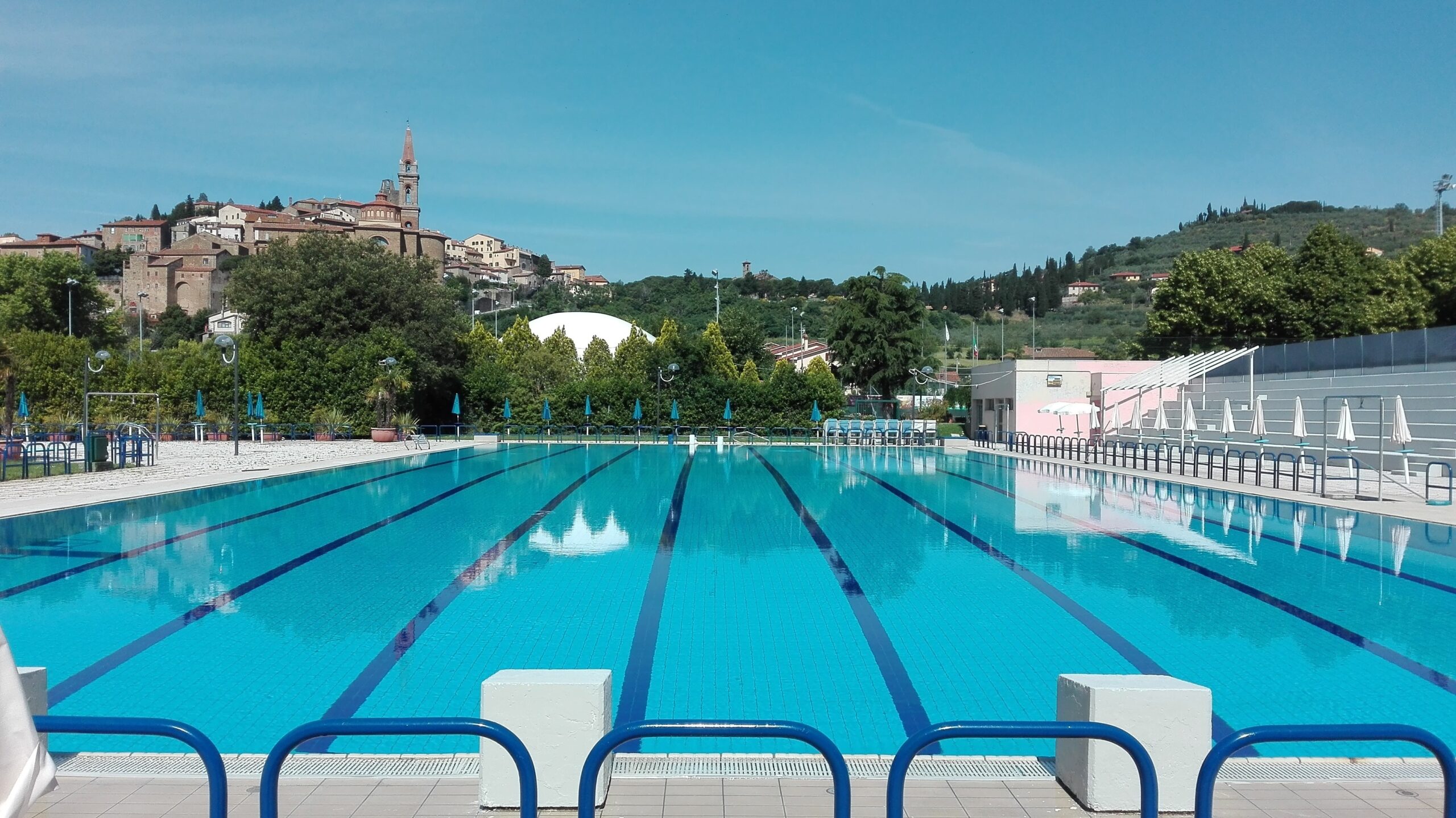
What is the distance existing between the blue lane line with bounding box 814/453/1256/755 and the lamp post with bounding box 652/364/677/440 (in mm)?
24545

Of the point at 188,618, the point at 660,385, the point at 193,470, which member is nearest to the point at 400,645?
the point at 188,618

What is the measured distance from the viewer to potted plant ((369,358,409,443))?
34594 mm

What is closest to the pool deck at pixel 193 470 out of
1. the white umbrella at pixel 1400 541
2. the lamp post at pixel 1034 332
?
the white umbrella at pixel 1400 541

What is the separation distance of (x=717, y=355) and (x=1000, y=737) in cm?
4317

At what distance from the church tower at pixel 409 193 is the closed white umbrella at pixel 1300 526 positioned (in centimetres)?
10764

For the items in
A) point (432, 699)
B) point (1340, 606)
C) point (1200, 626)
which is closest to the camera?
point (432, 699)

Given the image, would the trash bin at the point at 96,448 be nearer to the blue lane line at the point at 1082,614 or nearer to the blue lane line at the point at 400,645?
the blue lane line at the point at 400,645

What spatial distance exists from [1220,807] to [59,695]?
6.11m

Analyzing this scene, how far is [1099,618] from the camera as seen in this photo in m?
7.95

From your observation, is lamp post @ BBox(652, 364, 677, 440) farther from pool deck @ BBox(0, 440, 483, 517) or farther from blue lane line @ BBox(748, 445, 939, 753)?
blue lane line @ BBox(748, 445, 939, 753)

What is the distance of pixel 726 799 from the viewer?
3773 millimetres

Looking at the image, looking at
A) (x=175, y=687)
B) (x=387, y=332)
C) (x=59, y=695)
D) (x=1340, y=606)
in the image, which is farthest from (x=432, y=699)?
(x=387, y=332)

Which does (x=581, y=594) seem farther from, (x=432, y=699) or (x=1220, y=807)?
(x=1220, y=807)

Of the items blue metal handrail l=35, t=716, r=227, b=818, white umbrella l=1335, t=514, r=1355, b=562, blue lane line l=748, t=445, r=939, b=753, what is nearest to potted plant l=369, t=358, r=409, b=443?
blue lane line l=748, t=445, r=939, b=753
